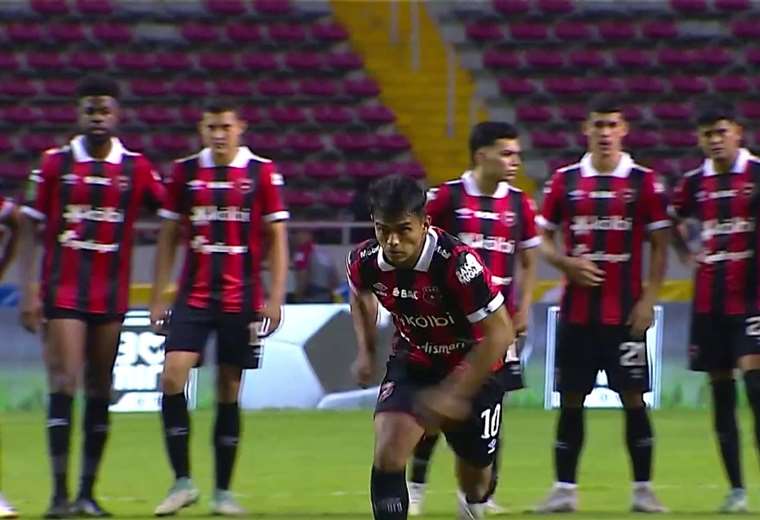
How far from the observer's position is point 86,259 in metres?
7.87

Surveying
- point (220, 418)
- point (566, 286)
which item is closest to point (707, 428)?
point (566, 286)

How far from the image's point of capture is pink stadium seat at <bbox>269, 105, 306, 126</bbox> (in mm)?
20844

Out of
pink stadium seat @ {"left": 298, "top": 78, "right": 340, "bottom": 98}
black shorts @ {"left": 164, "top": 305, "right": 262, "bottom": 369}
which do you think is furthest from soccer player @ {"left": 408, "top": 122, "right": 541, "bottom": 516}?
pink stadium seat @ {"left": 298, "top": 78, "right": 340, "bottom": 98}

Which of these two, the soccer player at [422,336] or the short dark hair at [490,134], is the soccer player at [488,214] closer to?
the short dark hair at [490,134]

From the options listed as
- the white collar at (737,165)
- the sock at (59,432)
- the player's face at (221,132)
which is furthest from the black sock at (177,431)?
the white collar at (737,165)

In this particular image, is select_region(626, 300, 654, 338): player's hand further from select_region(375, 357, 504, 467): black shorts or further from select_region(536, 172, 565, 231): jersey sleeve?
select_region(375, 357, 504, 467): black shorts

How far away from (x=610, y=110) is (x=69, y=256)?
8.50 ft

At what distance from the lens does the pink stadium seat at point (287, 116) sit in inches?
821

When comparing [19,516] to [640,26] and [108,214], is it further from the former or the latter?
[640,26]

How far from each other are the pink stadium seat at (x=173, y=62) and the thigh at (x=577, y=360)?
45.0 ft

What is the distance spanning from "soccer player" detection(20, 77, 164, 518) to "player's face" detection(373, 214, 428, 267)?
264 cm

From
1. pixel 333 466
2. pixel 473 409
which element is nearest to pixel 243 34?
pixel 333 466

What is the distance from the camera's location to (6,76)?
21.0 m

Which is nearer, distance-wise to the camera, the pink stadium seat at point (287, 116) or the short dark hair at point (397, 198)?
the short dark hair at point (397, 198)
